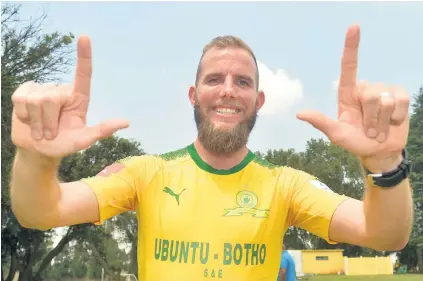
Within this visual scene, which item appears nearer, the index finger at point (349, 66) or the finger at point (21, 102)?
the finger at point (21, 102)

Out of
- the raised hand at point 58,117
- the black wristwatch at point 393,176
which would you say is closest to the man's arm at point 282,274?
the black wristwatch at point 393,176

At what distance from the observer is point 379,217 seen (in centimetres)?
309

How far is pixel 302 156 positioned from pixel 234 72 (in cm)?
4993

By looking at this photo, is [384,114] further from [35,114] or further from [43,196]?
[43,196]

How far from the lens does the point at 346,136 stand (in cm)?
298

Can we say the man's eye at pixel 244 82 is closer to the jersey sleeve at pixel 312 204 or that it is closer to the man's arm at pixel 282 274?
the jersey sleeve at pixel 312 204

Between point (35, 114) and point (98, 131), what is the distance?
1.17 ft

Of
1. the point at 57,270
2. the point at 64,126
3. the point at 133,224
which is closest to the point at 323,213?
the point at 64,126

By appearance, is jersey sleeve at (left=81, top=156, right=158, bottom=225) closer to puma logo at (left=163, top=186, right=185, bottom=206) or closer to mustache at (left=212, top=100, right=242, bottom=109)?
puma logo at (left=163, top=186, right=185, bottom=206)

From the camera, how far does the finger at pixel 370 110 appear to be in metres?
2.81

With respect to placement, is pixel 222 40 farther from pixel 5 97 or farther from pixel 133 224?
pixel 133 224

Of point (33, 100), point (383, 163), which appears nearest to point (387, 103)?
point (383, 163)

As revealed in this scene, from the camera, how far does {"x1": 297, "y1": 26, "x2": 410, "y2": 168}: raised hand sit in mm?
2799

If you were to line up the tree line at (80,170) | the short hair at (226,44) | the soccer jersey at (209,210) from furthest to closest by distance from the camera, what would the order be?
the tree line at (80,170), the short hair at (226,44), the soccer jersey at (209,210)
